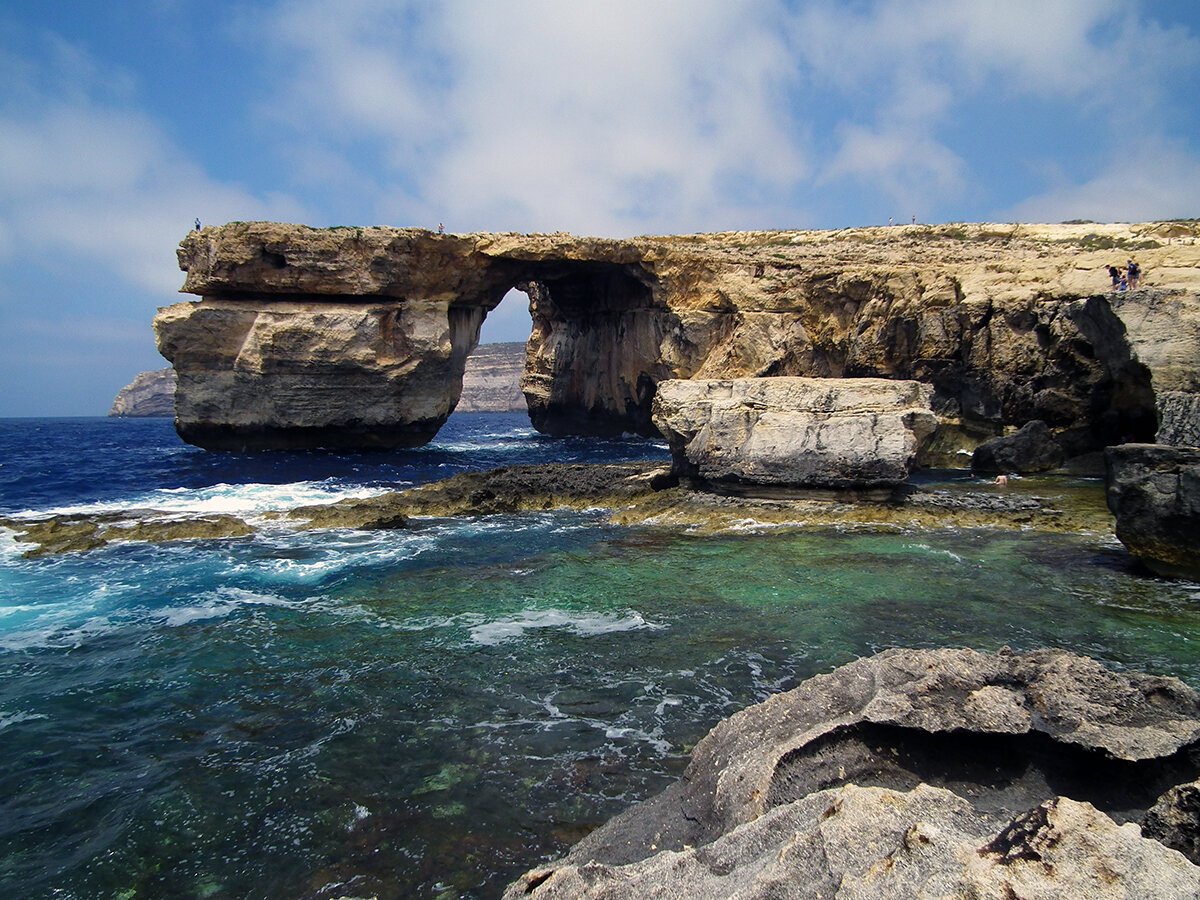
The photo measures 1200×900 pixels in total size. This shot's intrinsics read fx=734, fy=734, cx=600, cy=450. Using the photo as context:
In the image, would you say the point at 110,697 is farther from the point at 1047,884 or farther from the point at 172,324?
the point at 172,324

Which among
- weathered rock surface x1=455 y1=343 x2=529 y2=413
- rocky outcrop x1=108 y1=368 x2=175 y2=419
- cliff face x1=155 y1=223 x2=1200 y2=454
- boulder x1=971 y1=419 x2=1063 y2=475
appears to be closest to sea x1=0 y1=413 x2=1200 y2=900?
boulder x1=971 y1=419 x2=1063 y2=475

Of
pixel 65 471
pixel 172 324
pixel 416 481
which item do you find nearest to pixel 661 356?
pixel 416 481

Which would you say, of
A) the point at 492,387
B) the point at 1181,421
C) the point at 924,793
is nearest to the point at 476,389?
the point at 492,387

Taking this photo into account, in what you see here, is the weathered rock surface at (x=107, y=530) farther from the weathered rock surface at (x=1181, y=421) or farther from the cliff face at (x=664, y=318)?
the weathered rock surface at (x=1181, y=421)

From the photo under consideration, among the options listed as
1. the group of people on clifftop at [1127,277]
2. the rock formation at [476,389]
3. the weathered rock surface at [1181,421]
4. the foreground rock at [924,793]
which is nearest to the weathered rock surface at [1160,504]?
the weathered rock surface at [1181,421]

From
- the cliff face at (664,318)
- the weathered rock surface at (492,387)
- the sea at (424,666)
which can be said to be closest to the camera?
the sea at (424,666)

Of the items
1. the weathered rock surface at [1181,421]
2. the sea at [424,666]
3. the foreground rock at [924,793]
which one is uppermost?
the weathered rock surface at [1181,421]

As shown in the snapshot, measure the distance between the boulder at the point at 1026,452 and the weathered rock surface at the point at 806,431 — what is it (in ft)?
18.0

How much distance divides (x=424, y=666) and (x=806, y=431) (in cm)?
1117

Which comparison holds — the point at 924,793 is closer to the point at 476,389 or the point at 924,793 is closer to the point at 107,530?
the point at 107,530

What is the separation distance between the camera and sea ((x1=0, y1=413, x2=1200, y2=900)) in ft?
15.6

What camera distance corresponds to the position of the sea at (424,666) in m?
4.74

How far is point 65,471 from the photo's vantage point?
26266 millimetres

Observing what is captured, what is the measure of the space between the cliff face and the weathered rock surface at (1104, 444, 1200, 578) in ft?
39.0
